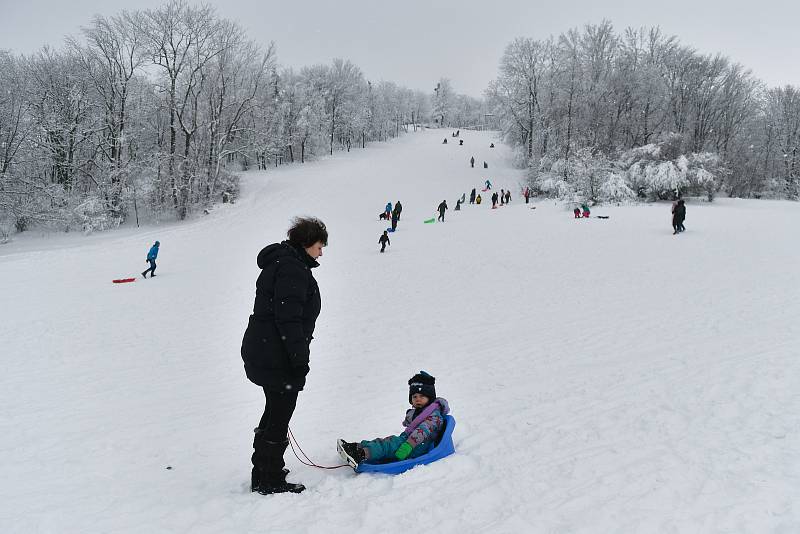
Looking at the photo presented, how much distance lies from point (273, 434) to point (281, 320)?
1034 millimetres

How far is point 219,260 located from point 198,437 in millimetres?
16355

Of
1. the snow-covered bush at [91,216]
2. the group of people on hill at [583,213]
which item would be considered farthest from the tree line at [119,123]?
the group of people on hill at [583,213]

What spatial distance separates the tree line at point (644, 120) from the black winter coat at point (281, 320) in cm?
3205

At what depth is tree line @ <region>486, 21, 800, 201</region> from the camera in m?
33.4

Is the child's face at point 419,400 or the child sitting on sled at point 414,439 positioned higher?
the child's face at point 419,400

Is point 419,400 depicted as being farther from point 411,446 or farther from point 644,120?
point 644,120

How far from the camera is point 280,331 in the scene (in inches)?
129

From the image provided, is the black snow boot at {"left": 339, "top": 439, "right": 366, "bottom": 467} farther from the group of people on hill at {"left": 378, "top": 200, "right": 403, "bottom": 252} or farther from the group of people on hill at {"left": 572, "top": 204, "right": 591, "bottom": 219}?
the group of people on hill at {"left": 572, "top": 204, "right": 591, "bottom": 219}

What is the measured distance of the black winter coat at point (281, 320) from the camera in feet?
10.7

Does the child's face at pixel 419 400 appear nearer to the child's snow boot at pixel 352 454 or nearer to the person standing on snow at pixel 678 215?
the child's snow boot at pixel 352 454

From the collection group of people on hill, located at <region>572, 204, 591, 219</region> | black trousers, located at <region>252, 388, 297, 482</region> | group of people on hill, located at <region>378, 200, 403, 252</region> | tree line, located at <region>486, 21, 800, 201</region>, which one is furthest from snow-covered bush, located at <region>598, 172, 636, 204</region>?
black trousers, located at <region>252, 388, 297, 482</region>

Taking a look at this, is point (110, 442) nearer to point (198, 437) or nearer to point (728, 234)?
point (198, 437)

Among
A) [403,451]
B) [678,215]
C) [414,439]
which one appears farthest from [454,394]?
[678,215]

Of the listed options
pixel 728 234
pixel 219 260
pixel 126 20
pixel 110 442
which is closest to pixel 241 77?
pixel 126 20
